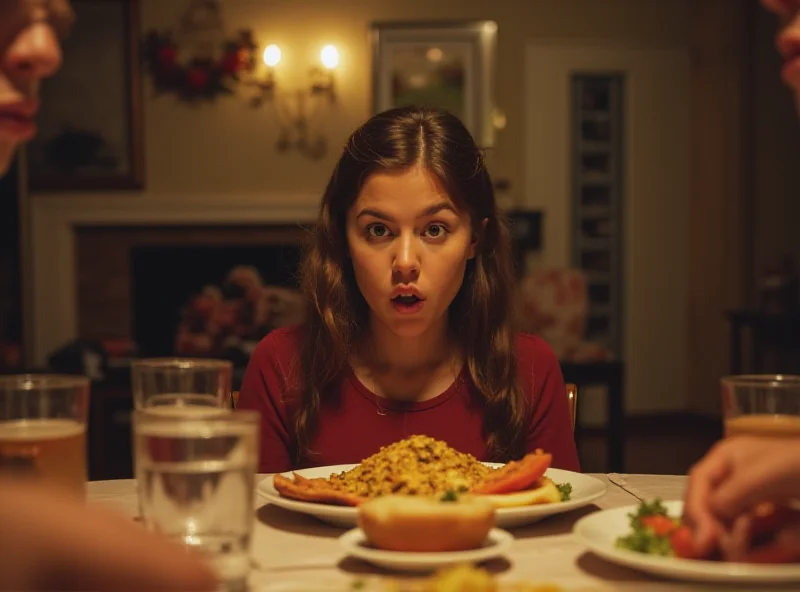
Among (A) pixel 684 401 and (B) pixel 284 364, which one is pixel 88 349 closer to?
(B) pixel 284 364

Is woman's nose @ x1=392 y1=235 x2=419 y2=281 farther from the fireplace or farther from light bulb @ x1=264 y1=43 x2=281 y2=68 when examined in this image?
light bulb @ x1=264 y1=43 x2=281 y2=68

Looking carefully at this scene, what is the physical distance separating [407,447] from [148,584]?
1.97ft

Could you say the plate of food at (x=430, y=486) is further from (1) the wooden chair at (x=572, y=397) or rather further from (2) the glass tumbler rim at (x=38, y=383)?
(1) the wooden chair at (x=572, y=397)

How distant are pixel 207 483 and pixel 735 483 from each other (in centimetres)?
43

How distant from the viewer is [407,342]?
1.89 meters

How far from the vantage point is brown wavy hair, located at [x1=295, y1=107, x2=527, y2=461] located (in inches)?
71.0

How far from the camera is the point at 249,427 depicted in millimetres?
828

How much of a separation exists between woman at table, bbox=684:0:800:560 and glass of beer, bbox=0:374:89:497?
57 centimetres

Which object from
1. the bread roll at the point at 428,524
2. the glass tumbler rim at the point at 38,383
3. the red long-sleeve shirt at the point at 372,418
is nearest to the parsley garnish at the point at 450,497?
the bread roll at the point at 428,524

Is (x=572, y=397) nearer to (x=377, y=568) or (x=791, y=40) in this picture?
(x=377, y=568)

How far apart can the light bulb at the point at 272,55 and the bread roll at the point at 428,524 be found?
20.0ft

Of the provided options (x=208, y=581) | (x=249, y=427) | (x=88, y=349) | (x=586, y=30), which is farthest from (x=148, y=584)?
(x=586, y=30)

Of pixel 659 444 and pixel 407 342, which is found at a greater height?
pixel 407 342

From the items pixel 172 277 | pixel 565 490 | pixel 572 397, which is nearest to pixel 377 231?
pixel 572 397
